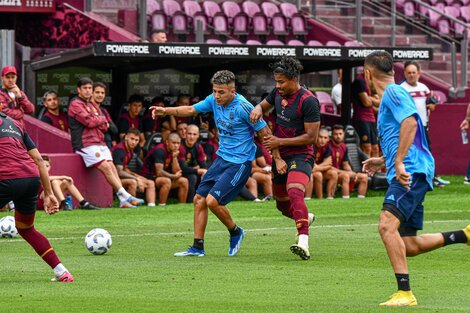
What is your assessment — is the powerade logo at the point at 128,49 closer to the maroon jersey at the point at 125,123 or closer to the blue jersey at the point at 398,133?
the maroon jersey at the point at 125,123

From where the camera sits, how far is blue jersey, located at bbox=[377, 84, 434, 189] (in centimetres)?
985

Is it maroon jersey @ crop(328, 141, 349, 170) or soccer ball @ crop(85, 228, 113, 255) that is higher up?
maroon jersey @ crop(328, 141, 349, 170)

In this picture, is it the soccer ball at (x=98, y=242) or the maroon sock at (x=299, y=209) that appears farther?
the soccer ball at (x=98, y=242)

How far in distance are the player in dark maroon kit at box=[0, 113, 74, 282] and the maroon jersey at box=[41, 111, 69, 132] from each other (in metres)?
11.2

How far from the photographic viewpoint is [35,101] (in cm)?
2361

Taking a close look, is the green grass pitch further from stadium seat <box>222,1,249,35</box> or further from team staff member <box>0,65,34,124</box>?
stadium seat <box>222,1,249,35</box>

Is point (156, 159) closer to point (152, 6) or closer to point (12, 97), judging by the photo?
point (12, 97)

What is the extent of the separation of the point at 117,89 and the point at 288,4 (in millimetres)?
6810

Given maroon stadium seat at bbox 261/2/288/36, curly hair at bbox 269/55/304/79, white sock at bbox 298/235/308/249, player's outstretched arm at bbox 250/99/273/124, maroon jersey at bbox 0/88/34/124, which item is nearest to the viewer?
white sock at bbox 298/235/308/249

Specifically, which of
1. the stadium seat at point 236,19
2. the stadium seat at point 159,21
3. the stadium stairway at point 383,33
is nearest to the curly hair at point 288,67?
the stadium seat at point 159,21

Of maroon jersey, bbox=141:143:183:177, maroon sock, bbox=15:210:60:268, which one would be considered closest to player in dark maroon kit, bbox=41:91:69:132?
maroon jersey, bbox=141:143:183:177

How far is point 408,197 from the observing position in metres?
9.83

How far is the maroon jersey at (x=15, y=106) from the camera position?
20.0 meters

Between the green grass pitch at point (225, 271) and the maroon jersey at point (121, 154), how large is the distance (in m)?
2.61
